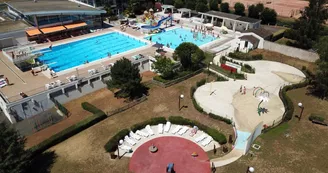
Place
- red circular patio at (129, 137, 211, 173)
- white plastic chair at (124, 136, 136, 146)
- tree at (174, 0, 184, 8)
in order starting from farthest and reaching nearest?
tree at (174, 0, 184, 8) < white plastic chair at (124, 136, 136, 146) < red circular patio at (129, 137, 211, 173)

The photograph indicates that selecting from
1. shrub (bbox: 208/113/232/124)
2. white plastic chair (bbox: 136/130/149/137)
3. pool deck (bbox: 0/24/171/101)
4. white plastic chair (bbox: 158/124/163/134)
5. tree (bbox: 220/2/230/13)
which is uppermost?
tree (bbox: 220/2/230/13)

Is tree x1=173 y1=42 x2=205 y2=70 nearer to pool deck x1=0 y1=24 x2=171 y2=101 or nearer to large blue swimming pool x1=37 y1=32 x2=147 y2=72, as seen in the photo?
pool deck x1=0 y1=24 x2=171 y2=101

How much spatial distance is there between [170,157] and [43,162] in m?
13.4

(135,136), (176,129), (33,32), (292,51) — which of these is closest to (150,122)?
(135,136)

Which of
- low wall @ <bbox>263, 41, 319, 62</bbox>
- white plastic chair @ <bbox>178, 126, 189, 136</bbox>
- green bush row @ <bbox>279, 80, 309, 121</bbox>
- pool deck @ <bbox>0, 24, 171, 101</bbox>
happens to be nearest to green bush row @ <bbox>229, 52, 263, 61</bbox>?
low wall @ <bbox>263, 41, 319, 62</bbox>

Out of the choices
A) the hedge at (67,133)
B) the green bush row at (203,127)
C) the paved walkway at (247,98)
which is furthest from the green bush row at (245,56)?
the hedge at (67,133)

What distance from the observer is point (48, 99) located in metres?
36.7

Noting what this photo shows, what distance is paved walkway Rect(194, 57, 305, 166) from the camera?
31.4 m

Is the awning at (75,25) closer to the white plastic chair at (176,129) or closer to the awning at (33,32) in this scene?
the awning at (33,32)

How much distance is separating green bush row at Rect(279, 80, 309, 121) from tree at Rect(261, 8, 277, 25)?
29.7 metres

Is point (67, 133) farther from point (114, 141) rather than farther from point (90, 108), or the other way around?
point (114, 141)

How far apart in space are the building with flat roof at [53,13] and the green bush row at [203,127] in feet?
127

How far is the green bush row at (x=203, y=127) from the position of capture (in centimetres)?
2883

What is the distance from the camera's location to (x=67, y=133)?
99.2ft
